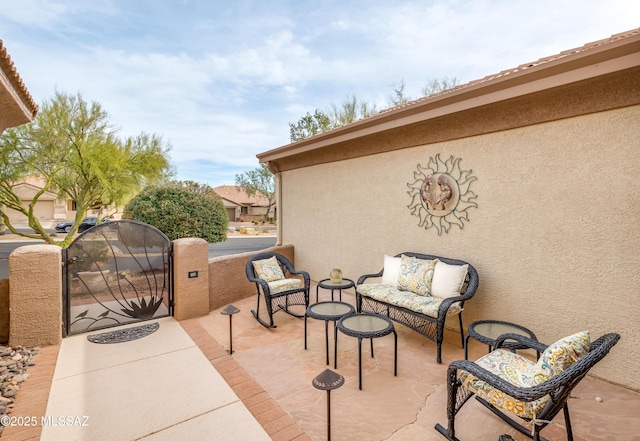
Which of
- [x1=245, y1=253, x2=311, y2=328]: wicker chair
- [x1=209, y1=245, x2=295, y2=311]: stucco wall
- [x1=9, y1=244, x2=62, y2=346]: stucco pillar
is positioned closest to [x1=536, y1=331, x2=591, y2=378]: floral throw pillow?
[x1=245, y1=253, x2=311, y2=328]: wicker chair

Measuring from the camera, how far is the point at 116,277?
5164 millimetres

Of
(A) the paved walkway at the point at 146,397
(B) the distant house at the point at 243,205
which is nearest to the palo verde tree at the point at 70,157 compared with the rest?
(A) the paved walkway at the point at 146,397

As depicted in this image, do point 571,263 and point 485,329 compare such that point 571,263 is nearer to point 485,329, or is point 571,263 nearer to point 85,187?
point 485,329

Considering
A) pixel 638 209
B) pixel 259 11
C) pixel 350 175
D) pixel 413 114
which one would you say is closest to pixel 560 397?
pixel 638 209

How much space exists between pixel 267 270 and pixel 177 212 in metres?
5.26

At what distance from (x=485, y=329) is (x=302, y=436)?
95.4 inches

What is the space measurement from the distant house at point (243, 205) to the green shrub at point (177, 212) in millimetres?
32673

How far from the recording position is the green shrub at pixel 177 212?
9.23m

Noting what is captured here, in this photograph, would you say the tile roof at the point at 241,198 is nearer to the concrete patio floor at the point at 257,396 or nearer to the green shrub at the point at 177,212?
the green shrub at the point at 177,212

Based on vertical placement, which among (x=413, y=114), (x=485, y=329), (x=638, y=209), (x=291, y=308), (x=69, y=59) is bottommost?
(x=291, y=308)

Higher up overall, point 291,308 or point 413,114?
point 413,114

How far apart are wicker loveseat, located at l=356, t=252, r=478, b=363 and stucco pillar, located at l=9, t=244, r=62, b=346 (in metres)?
4.61

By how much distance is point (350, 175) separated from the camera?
22.4 ft

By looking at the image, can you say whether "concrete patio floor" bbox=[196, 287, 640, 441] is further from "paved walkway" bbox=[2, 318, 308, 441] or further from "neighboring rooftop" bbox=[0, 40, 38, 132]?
"neighboring rooftop" bbox=[0, 40, 38, 132]
